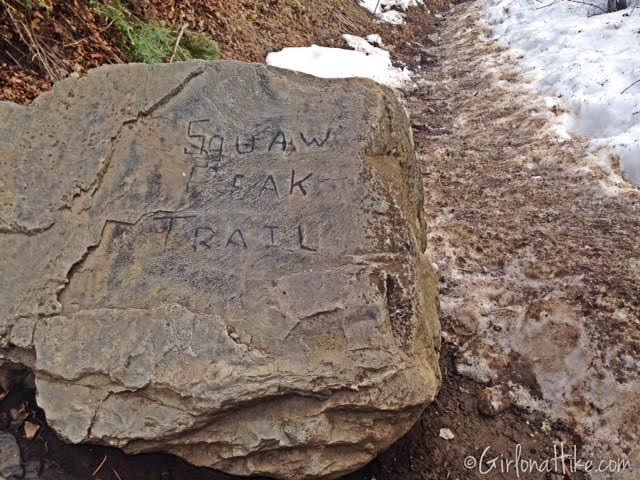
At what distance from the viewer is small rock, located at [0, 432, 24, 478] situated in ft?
9.04

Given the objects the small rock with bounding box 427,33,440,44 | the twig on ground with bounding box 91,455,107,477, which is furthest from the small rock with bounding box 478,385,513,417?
the small rock with bounding box 427,33,440,44

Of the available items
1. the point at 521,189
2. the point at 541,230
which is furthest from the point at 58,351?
the point at 521,189

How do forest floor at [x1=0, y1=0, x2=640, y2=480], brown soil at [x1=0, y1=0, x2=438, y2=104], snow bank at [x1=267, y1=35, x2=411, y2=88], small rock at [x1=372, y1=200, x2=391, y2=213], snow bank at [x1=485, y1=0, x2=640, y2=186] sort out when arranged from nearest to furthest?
1. small rock at [x1=372, y1=200, x2=391, y2=213]
2. forest floor at [x1=0, y1=0, x2=640, y2=480]
3. brown soil at [x1=0, y1=0, x2=438, y2=104]
4. snow bank at [x1=485, y1=0, x2=640, y2=186]
5. snow bank at [x1=267, y1=35, x2=411, y2=88]

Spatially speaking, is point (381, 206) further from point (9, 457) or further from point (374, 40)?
point (374, 40)

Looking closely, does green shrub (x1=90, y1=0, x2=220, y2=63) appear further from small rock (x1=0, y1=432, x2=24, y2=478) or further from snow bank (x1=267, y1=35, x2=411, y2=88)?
small rock (x1=0, y1=432, x2=24, y2=478)

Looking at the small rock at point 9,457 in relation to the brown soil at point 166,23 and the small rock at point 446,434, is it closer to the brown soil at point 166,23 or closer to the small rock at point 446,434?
the small rock at point 446,434

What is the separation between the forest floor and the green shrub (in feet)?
0.56

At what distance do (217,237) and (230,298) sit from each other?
0.38 m

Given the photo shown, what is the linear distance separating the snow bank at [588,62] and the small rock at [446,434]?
9.66 ft

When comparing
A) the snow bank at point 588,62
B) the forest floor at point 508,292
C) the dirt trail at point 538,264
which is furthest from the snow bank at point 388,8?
the dirt trail at point 538,264

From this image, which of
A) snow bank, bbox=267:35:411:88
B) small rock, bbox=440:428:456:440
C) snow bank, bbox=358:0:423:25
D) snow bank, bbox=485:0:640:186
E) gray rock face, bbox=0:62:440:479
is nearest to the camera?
gray rock face, bbox=0:62:440:479

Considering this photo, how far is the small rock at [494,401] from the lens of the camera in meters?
3.40

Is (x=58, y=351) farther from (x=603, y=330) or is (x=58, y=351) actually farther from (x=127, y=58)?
(x=127, y=58)

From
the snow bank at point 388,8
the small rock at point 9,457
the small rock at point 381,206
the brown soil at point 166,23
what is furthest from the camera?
the snow bank at point 388,8
